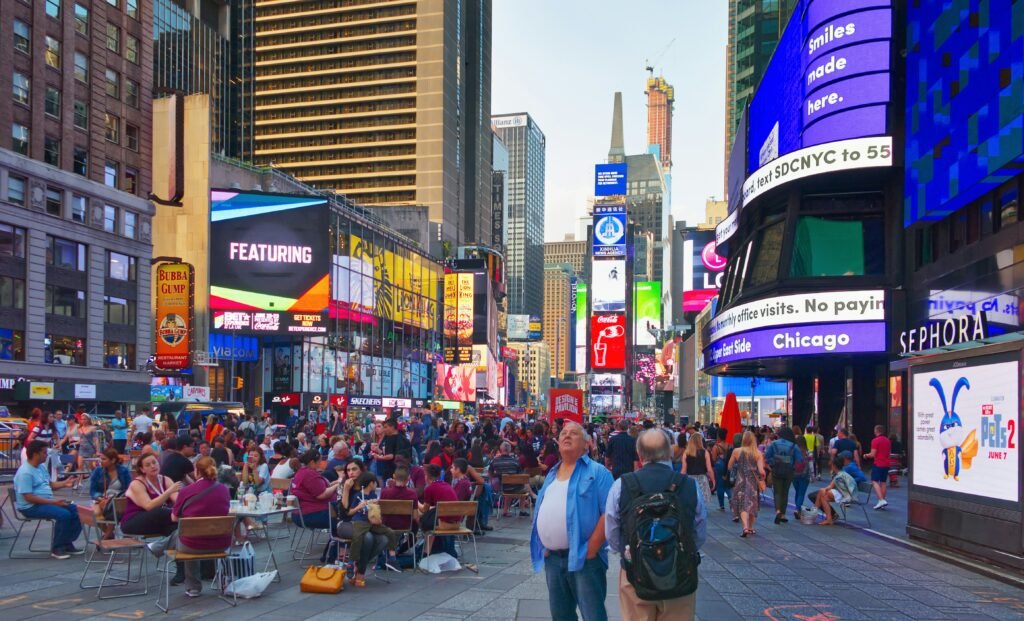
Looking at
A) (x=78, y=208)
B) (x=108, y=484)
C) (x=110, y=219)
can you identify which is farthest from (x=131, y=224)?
(x=108, y=484)

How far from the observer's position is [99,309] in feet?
160

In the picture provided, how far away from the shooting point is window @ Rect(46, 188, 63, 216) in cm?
4566

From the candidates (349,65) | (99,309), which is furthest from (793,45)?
(349,65)

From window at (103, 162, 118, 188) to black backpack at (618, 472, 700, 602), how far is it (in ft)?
164

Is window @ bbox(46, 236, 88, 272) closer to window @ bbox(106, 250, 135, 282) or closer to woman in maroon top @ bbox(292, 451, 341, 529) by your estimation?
window @ bbox(106, 250, 135, 282)

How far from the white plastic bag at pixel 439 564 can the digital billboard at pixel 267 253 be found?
5515 centimetres

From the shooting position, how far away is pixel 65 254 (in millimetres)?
46656

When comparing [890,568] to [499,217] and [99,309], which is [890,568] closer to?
[99,309]

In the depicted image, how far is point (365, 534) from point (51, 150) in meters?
42.3

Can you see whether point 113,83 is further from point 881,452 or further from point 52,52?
point 881,452

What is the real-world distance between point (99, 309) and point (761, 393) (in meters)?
45.5

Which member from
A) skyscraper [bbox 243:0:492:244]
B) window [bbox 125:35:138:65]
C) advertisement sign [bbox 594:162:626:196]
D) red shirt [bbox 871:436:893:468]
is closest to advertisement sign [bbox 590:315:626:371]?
advertisement sign [bbox 594:162:626:196]

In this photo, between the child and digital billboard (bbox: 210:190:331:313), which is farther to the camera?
digital billboard (bbox: 210:190:331:313)

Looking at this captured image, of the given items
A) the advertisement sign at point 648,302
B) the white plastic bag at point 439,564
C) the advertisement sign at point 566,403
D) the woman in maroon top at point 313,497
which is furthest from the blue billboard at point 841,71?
the advertisement sign at point 648,302
